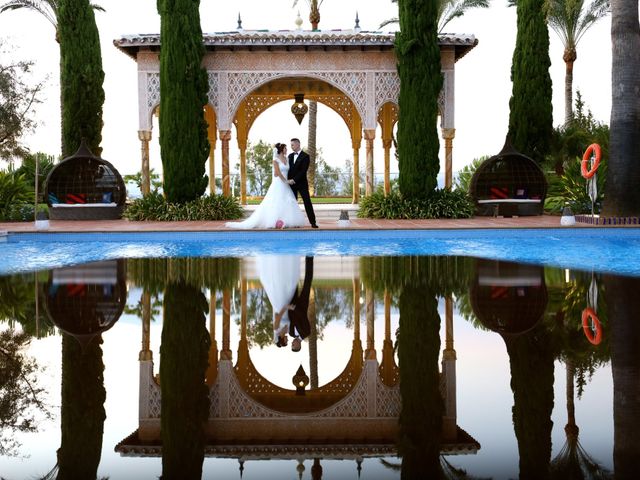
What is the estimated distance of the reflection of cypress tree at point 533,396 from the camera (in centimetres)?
307

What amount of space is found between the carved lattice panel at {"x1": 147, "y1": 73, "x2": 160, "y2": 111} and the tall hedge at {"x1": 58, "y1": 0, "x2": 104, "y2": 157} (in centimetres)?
222

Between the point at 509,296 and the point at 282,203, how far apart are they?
7.82 m

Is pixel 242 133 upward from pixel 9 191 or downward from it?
upward

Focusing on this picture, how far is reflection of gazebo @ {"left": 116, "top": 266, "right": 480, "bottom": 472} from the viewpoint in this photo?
10.7 feet

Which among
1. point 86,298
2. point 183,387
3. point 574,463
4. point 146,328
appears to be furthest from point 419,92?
point 574,463

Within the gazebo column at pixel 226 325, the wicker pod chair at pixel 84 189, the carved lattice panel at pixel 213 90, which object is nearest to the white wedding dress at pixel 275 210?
the carved lattice panel at pixel 213 90

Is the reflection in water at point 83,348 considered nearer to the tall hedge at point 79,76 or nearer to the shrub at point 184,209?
the shrub at point 184,209

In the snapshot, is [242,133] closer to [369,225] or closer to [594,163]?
[369,225]

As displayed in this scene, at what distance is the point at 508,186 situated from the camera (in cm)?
1872

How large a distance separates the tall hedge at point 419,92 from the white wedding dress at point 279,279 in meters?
6.49

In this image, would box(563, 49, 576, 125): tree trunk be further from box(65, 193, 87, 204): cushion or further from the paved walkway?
box(65, 193, 87, 204): cushion

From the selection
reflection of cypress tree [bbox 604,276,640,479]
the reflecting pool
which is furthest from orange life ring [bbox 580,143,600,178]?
reflection of cypress tree [bbox 604,276,640,479]

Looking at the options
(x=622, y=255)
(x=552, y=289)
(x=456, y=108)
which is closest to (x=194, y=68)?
(x=456, y=108)

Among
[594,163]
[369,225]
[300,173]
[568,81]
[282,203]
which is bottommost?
[369,225]
